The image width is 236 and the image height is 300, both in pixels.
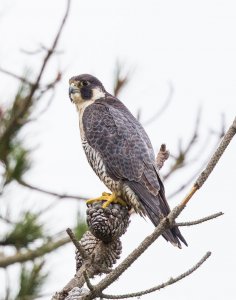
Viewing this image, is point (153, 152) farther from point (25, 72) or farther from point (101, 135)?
point (25, 72)

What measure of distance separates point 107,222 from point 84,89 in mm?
2459

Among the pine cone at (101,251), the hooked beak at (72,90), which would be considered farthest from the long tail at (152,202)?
the hooked beak at (72,90)

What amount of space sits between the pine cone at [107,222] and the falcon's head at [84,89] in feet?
7.29

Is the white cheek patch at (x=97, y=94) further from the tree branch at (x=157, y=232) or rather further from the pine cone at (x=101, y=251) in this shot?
the tree branch at (x=157, y=232)

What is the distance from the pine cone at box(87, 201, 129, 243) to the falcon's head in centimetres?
222

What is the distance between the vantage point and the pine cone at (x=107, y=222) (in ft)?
8.75

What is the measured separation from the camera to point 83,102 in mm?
5027

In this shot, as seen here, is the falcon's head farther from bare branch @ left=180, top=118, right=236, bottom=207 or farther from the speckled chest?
bare branch @ left=180, top=118, right=236, bottom=207

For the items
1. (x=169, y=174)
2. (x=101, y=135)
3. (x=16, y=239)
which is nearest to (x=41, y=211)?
(x=16, y=239)

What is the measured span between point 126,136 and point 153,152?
0.65ft

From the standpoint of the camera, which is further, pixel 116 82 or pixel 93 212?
pixel 116 82

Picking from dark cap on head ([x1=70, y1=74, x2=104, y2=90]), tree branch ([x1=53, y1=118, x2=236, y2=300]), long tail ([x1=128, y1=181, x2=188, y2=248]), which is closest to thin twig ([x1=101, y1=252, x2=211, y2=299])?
tree branch ([x1=53, y1=118, x2=236, y2=300])

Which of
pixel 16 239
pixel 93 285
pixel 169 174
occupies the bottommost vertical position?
pixel 93 285

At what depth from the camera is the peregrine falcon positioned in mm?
3934
